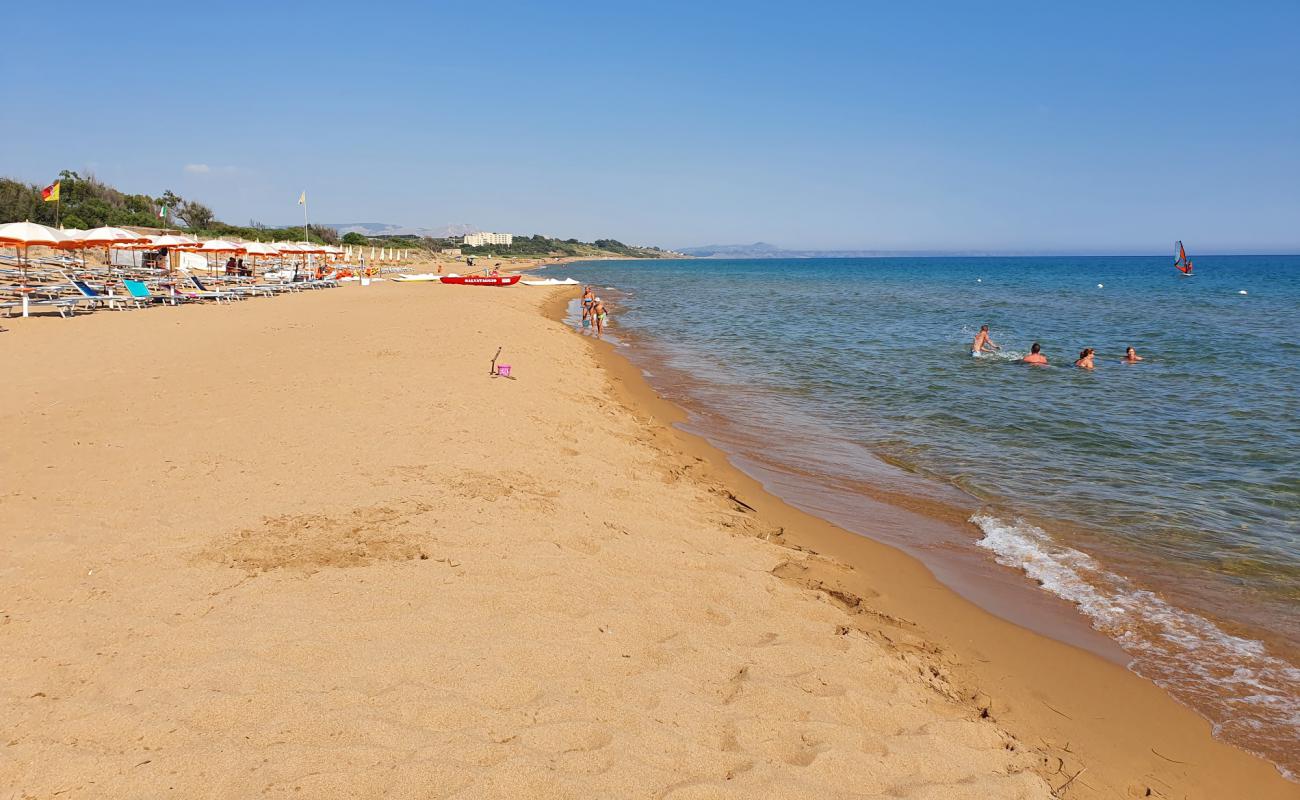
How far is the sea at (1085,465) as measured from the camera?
523cm

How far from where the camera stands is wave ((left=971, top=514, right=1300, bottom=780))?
166 inches

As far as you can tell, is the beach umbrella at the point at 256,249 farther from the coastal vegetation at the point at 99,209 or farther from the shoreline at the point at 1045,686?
the shoreline at the point at 1045,686

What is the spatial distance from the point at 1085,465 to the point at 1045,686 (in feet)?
19.3

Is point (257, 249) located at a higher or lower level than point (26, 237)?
higher

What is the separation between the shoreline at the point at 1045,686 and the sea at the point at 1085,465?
25cm

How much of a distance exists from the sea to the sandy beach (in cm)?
70

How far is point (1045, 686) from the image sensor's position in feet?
14.7

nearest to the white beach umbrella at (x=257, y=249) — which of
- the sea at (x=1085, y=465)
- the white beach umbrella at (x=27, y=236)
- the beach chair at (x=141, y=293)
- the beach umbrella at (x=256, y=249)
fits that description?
the beach umbrella at (x=256, y=249)

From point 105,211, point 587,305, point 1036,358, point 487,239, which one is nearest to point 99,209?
point 105,211

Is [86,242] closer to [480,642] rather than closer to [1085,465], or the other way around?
[480,642]

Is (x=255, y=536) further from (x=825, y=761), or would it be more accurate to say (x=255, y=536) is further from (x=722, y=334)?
(x=722, y=334)

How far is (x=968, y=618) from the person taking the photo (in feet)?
17.5

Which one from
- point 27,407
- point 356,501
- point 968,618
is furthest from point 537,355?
point 968,618

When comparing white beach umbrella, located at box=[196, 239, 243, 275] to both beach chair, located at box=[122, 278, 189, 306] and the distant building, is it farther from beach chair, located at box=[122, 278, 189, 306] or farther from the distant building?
the distant building
